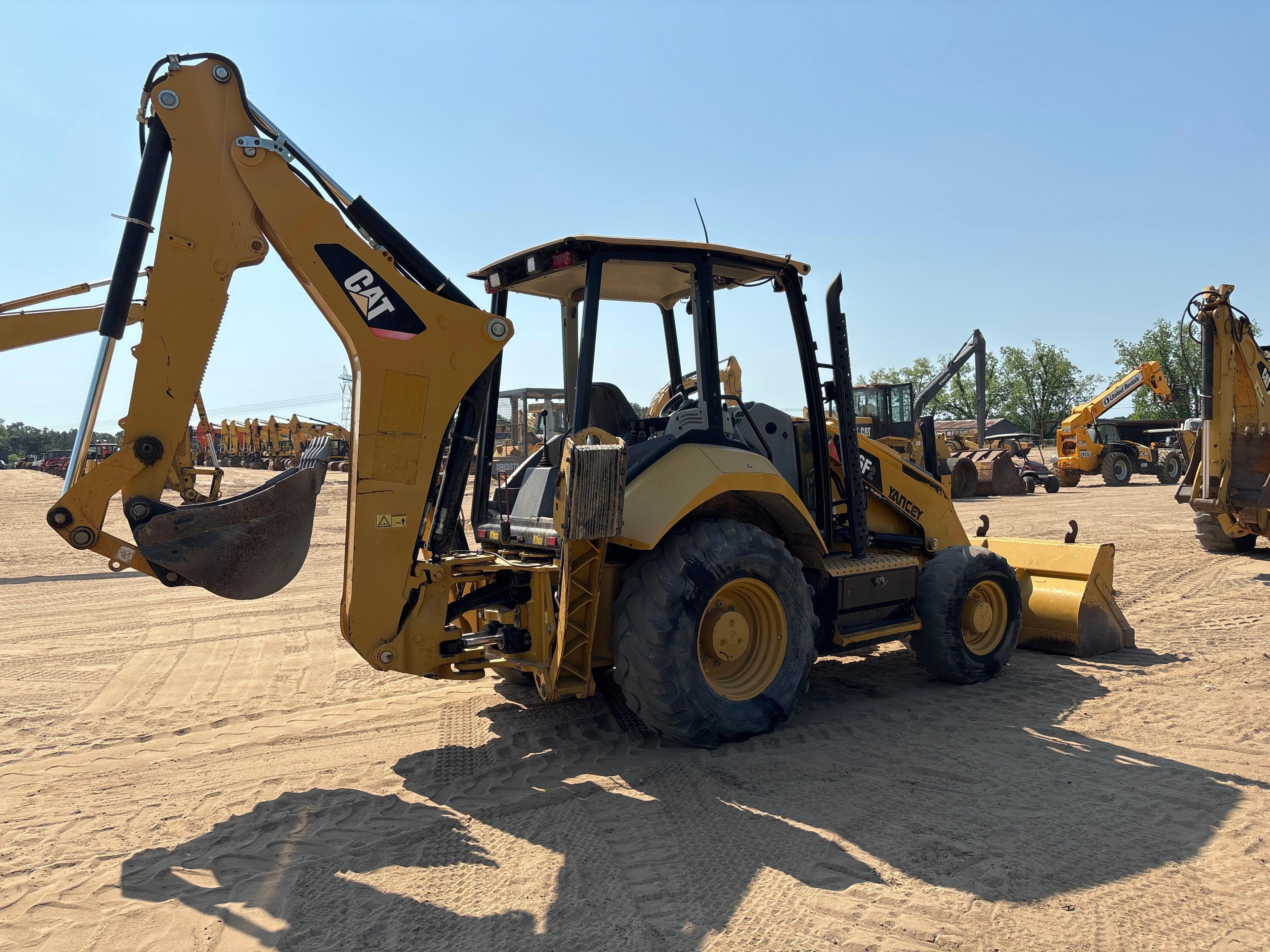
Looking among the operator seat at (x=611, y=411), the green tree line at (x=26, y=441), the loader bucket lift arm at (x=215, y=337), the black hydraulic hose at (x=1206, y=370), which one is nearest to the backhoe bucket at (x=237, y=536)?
the loader bucket lift arm at (x=215, y=337)

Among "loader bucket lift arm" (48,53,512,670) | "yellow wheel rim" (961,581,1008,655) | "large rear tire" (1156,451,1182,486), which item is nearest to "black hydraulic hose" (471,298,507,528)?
"loader bucket lift arm" (48,53,512,670)

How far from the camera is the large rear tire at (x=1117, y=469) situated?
28.3 m

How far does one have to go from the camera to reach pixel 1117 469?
2848 cm

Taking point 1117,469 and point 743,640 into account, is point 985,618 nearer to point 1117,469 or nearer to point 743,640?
point 743,640

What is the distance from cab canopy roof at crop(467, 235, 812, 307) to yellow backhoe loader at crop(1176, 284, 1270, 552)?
9361mm

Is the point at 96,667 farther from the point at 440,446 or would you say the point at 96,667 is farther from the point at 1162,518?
the point at 1162,518

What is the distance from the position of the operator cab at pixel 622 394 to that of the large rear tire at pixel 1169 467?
2767 cm

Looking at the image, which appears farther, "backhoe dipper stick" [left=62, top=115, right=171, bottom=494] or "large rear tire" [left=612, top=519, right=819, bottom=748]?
"large rear tire" [left=612, top=519, right=819, bottom=748]

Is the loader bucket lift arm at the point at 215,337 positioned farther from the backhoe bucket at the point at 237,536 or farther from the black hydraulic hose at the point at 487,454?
the black hydraulic hose at the point at 487,454

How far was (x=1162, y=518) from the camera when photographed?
16.9 meters

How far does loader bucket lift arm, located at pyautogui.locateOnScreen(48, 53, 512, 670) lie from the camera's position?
3.80m

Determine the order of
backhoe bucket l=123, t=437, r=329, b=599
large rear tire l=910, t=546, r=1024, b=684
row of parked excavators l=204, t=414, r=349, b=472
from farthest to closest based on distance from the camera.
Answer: row of parked excavators l=204, t=414, r=349, b=472, large rear tire l=910, t=546, r=1024, b=684, backhoe bucket l=123, t=437, r=329, b=599

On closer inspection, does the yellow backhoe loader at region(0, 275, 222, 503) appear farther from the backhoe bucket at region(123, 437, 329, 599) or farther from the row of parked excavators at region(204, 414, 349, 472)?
the row of parked excavators at region(204, 414, 349, 472)

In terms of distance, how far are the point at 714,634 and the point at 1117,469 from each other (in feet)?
93.2
